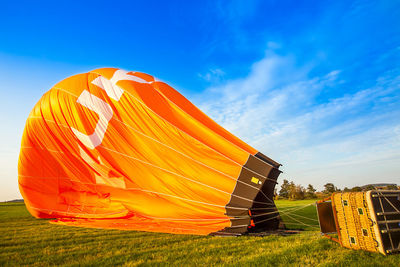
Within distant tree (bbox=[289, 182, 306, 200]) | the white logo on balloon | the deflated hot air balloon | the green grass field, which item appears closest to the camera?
the green grass field

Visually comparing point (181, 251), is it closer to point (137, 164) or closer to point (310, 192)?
point (137, 164)

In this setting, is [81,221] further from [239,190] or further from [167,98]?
[239,190]

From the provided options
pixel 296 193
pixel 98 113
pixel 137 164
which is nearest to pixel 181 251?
pixel 137 164

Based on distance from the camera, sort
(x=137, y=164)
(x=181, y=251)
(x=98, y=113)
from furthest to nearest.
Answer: (x=98, y=113) < (x=137, y=164) < (x=181, y=251)

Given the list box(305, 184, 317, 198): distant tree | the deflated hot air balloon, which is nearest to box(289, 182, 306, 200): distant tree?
box(305, 184, 317, 198): distant tree

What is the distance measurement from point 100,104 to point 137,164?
5.19ft

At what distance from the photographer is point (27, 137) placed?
6.11m

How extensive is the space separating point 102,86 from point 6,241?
11.2 feet

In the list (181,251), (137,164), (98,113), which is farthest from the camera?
(98,113)

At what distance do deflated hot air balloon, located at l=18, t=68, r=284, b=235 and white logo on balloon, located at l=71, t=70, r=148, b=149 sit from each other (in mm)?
22

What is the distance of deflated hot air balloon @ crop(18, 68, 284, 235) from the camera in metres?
4.16

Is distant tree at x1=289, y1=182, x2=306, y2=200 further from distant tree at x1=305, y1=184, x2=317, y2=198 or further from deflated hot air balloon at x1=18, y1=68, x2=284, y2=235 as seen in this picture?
deflated hot air balloon at x1=18, y1=68, x2=284, y2=235

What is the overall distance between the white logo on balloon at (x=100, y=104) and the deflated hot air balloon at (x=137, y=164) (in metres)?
0.02

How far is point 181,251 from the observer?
10.4 feet
